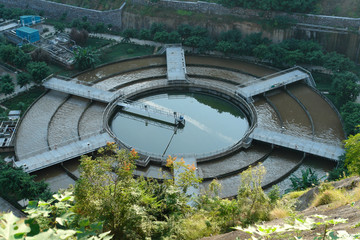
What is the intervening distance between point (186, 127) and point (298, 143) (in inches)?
400

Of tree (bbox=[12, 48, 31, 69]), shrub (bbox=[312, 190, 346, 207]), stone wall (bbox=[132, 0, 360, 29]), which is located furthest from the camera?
stone wall (bbox=[132, 0, 360, 29])

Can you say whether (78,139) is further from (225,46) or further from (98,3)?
(98,3)

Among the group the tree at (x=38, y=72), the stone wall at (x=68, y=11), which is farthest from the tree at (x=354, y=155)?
the stone wall at (x=68, y=11)

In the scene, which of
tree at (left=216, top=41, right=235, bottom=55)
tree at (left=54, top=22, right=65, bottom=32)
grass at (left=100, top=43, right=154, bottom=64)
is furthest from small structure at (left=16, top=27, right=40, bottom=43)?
tree at (left=216, top=41, right=235, bottom=55)

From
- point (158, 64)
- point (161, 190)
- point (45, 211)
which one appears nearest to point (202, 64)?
point (158, 64)

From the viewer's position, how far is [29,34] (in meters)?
46.9

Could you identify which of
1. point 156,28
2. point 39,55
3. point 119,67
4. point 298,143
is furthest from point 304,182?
point 39,55

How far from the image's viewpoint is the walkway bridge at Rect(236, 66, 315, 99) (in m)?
36.9

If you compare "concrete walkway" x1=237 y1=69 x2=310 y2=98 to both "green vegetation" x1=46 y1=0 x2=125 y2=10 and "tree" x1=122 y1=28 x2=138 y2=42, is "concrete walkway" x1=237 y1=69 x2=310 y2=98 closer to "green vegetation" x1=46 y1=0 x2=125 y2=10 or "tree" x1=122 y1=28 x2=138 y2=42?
"tree" x1=122 y1=28 x2=138 y2=42

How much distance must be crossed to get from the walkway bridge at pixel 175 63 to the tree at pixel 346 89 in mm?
15528

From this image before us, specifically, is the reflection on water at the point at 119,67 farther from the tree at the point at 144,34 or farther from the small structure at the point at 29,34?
the small structure at the point at 29,34

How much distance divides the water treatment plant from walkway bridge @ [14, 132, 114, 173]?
0.08m

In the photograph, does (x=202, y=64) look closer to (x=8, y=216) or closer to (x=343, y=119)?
(x=343, y=119)

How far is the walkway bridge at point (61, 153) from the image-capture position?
92.2 feet
